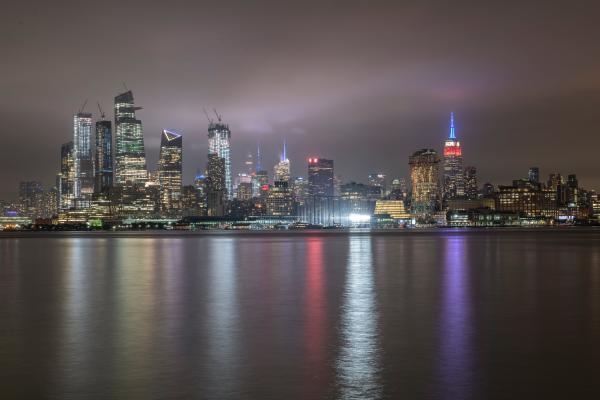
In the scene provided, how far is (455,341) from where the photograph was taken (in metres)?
20.7

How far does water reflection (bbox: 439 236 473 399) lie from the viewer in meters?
15.1

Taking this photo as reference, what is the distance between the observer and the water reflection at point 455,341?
15.1m

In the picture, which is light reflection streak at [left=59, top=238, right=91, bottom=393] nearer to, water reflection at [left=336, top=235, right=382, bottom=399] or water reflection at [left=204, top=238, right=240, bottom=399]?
water reflection at [left=204, top=238, right=240, bottom=399]

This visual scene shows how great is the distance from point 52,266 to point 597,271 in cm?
4516

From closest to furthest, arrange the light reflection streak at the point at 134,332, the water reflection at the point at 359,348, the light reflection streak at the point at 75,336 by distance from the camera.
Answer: the water reflection at the point at 359,348, the light reflection streak at the point at 134,332, the light reflection streak at the point at 75,336

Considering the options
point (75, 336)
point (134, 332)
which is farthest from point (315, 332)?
point (75, 336)

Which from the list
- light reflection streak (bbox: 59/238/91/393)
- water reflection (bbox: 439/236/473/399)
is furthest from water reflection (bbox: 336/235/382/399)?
light reflection streak (bbox: 59/238/91/393)

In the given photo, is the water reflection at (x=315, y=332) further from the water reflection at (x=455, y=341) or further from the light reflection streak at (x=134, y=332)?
the light reflection streak at (x=134, y=332)

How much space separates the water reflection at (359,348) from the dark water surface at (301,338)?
0.06 meters

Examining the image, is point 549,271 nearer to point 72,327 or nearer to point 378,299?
point 378,299

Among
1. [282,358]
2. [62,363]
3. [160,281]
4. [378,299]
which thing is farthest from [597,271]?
[62,363]

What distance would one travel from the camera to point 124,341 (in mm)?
20969

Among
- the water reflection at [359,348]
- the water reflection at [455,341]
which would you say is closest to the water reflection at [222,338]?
the water reflection at [359,348]

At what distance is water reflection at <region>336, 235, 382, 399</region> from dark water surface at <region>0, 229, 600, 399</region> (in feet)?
0.19
